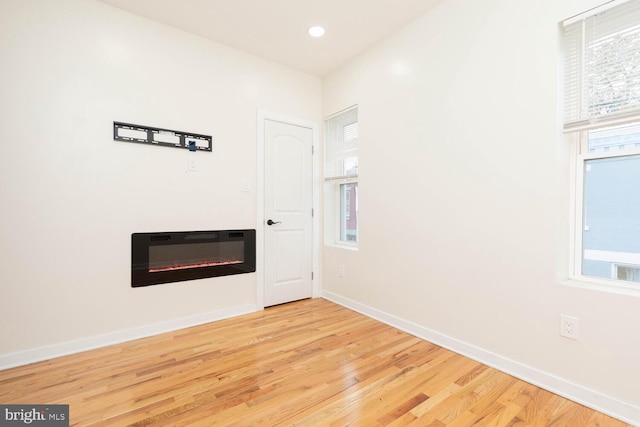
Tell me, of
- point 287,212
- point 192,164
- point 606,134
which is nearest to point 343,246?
point 287,212

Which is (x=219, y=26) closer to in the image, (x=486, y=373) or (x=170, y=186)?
(x=170, y=186)

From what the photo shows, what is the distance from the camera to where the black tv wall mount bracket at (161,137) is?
2.54m

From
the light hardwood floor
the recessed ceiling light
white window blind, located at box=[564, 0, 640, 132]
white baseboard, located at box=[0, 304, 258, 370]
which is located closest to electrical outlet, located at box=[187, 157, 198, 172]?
white baseboard, located at box=[0, 304, 258, 370]

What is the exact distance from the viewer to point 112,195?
2506 mm

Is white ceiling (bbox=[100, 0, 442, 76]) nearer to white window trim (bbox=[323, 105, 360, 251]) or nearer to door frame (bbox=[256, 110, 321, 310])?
door frame (bbox=[256, 110, 321, 310])

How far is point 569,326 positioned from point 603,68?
1.50 meters

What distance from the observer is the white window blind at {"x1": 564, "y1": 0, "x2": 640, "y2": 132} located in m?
1.63

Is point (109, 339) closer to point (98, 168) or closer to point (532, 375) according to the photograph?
point (98, 168)

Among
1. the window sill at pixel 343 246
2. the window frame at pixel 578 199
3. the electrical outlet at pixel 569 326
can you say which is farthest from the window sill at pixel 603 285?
the window sill at pixel 343 246

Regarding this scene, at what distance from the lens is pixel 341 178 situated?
11.7 ft

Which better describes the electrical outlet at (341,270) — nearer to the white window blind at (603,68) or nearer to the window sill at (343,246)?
the window sill at (343,246)

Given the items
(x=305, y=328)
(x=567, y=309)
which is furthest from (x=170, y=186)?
(x=567, y=309)

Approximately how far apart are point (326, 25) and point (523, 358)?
3045mm

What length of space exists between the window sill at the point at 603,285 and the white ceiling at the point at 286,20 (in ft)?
7.53
